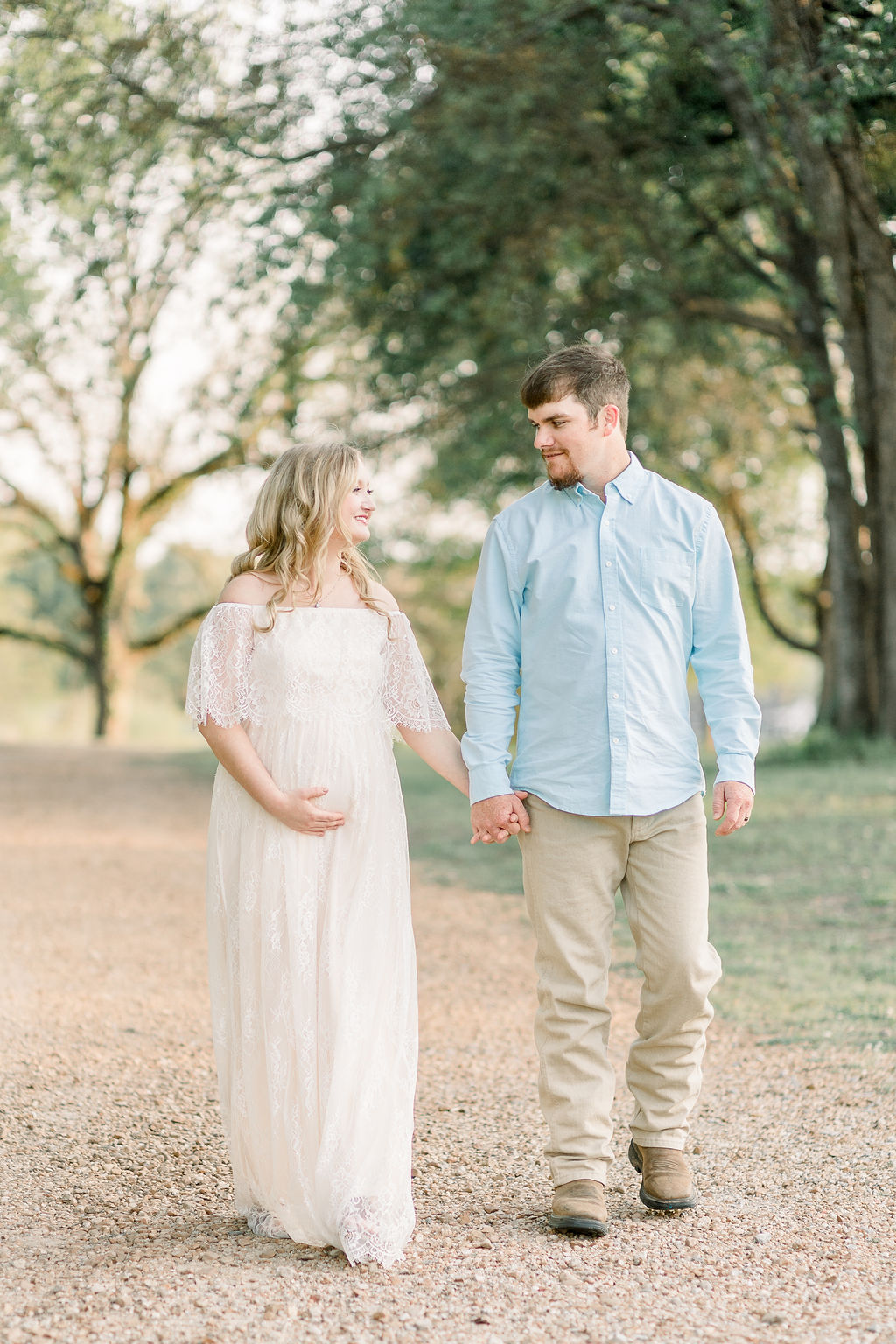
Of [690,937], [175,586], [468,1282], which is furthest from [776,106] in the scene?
A: [175,586]

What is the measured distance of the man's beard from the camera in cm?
354

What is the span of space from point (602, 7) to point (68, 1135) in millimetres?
9633

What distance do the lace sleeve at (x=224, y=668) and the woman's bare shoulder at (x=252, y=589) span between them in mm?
26

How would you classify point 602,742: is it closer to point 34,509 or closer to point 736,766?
point 736,766

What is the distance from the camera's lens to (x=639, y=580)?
350 centimetres

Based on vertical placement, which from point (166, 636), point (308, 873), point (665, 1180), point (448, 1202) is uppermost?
point (166, 636)

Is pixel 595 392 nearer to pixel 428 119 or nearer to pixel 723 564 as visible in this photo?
pixel 723 564

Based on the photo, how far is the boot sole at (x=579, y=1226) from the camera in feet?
10.7

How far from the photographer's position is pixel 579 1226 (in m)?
3.27

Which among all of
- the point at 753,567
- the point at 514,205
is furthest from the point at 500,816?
the point at 753,567

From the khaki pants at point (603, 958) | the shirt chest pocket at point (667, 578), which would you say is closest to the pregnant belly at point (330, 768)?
the khaki pants at point (603, 958)

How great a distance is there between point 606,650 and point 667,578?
268 millimetres

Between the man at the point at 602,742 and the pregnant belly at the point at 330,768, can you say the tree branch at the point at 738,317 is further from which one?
the pregnant belly at the point at 330,768

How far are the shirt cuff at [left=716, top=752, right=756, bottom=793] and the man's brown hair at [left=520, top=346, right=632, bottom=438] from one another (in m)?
0.92
